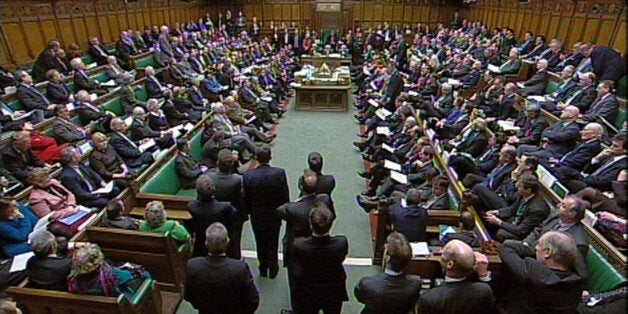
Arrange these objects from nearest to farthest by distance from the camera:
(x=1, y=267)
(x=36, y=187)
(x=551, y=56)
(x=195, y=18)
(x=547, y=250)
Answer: (x=547, y=250)
(x=1, y=267)
(x=36, y=187)
(x=551, y=56)
(x=195, y=18)

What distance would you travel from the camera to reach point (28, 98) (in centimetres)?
584

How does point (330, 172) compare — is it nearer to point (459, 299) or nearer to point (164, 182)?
point (164, 182)

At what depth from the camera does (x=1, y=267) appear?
10.0ft

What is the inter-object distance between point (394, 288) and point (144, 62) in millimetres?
9473

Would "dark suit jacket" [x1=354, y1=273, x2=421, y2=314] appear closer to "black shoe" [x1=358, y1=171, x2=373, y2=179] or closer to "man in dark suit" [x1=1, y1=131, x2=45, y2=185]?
"black shoe" [x1=358, y1=171, x2=373, y2=179]

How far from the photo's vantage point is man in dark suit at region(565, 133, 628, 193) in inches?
155

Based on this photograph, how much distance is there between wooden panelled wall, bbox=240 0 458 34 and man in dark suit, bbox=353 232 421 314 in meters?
16.4

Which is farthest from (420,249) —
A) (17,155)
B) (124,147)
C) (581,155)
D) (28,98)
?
(28,98)

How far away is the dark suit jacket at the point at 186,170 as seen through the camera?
4.82m

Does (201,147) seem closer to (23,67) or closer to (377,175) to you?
(377,175)

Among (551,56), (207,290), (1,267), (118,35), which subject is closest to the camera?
(207,290)

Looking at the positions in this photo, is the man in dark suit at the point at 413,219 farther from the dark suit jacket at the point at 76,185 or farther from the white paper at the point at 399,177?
the dark suit jacket at the point at 76,185

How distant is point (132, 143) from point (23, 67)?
4.33 metres

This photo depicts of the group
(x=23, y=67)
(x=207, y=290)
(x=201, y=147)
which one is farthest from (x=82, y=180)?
(x=23, y=67)
